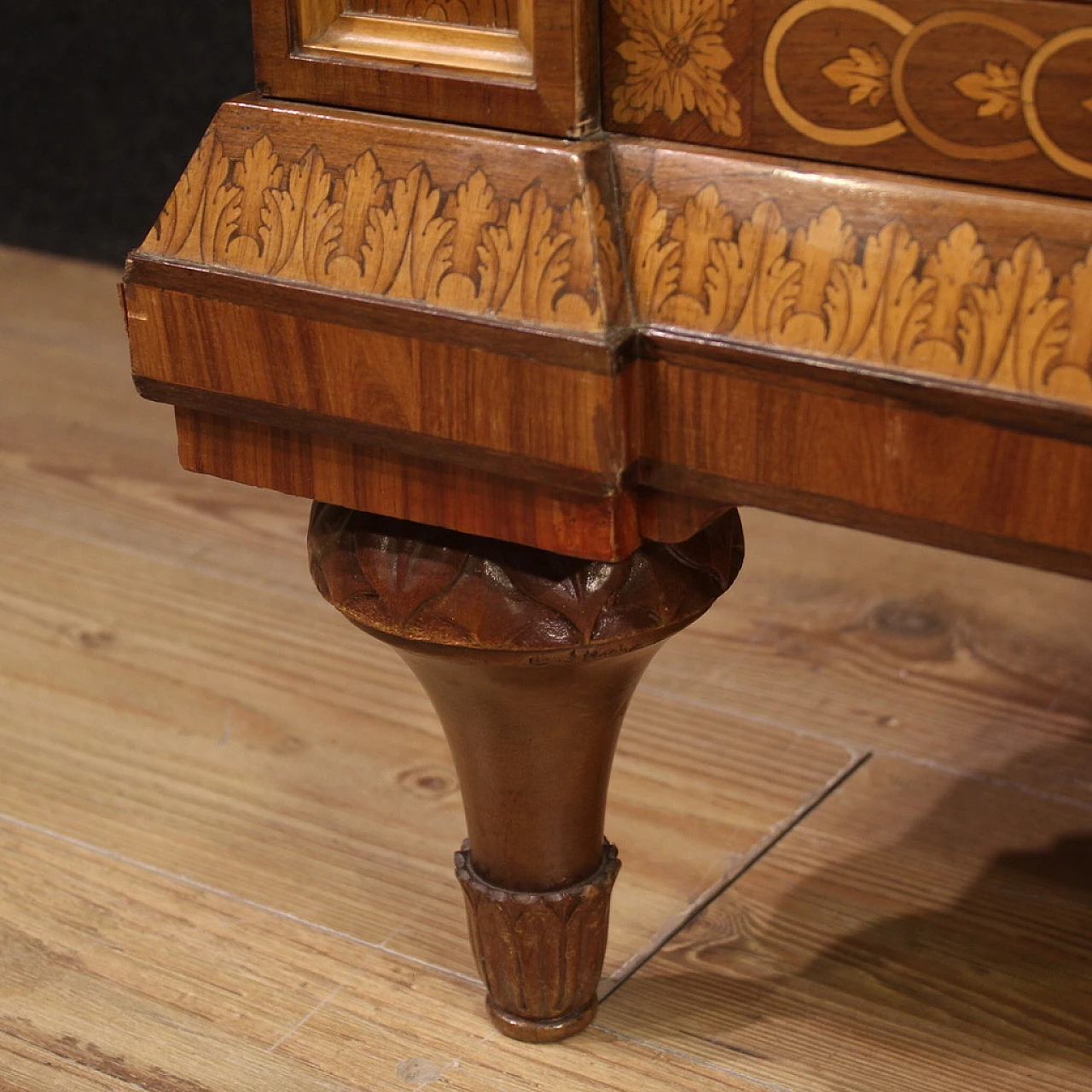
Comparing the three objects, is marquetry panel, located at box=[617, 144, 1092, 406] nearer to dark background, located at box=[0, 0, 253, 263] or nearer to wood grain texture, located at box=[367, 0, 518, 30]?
wood grain texture, located at box=[367, 0, 518, 30]

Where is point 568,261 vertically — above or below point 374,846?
above

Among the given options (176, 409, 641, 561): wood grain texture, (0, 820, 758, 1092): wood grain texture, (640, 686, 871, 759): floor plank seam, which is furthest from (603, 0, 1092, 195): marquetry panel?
(640, 686, 871, 759): floor plank seam

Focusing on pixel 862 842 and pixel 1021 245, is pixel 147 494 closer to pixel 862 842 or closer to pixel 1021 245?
pixel 862 842

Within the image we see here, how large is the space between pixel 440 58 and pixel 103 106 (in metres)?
1.56

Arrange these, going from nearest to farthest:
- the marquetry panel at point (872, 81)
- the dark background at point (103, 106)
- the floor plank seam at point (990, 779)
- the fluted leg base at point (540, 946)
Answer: the marquetry panel at point (872, 81) → the fluted leg base at point (540, 946) → the floor plank seam at point (990, 779) → the dark background at point (103, 106)

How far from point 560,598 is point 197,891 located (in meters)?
0.40

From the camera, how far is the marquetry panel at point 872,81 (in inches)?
18.1

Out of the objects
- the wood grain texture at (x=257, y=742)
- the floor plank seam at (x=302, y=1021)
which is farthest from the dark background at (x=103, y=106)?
the floor plank seam at (x=302, y=1021)

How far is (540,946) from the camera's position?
0.76 m

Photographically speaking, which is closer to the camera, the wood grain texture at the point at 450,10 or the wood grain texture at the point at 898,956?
the wood grain texture at the point at 450,10

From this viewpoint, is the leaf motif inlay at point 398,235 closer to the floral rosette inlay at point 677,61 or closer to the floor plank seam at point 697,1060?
the floral rosette inlay at point 677,61

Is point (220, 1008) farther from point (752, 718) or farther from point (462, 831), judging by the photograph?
point (752, 718)

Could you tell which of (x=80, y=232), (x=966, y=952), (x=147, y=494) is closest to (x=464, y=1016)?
(x=966, y=952)

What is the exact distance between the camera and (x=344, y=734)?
109cm
